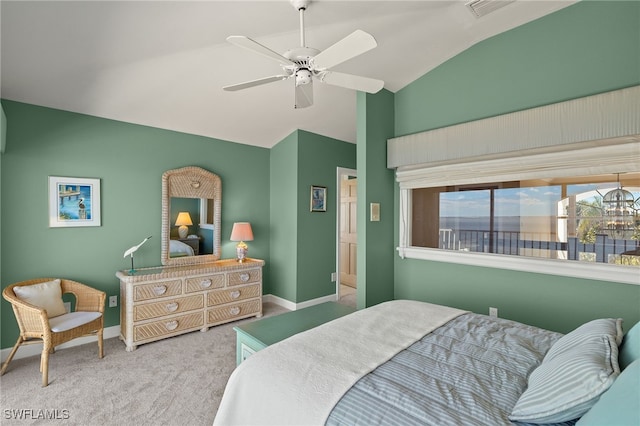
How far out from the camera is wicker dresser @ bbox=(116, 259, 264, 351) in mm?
3051

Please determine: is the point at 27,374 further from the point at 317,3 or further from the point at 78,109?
the point at 317,3

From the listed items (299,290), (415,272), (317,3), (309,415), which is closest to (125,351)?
(299,290)

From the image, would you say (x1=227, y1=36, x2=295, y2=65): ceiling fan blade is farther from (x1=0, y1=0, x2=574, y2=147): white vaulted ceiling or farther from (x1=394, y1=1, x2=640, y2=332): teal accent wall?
(x1=394, y1=1, x2=640, y2=332): teal accent wall

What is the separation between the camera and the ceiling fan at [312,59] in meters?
1.53

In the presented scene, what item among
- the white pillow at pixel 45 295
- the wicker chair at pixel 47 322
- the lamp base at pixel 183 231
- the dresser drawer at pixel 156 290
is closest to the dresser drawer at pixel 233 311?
the dresser drawer at pixel 156 290

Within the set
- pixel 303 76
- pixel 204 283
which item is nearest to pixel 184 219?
pixel 204 283

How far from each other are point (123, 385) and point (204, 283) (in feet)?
4.09

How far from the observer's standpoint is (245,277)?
3875mm

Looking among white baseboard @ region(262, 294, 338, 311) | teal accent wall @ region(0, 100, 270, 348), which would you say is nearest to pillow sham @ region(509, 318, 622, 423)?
white baseboard @ region(262, 294, 338, 311)

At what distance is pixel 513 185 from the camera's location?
2.81 m

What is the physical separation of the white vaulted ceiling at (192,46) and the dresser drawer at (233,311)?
2254 mm

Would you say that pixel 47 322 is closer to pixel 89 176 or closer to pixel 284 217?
pixel 89 176

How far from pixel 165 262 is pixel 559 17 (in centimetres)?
448

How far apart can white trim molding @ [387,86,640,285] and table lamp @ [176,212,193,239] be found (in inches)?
99.4
